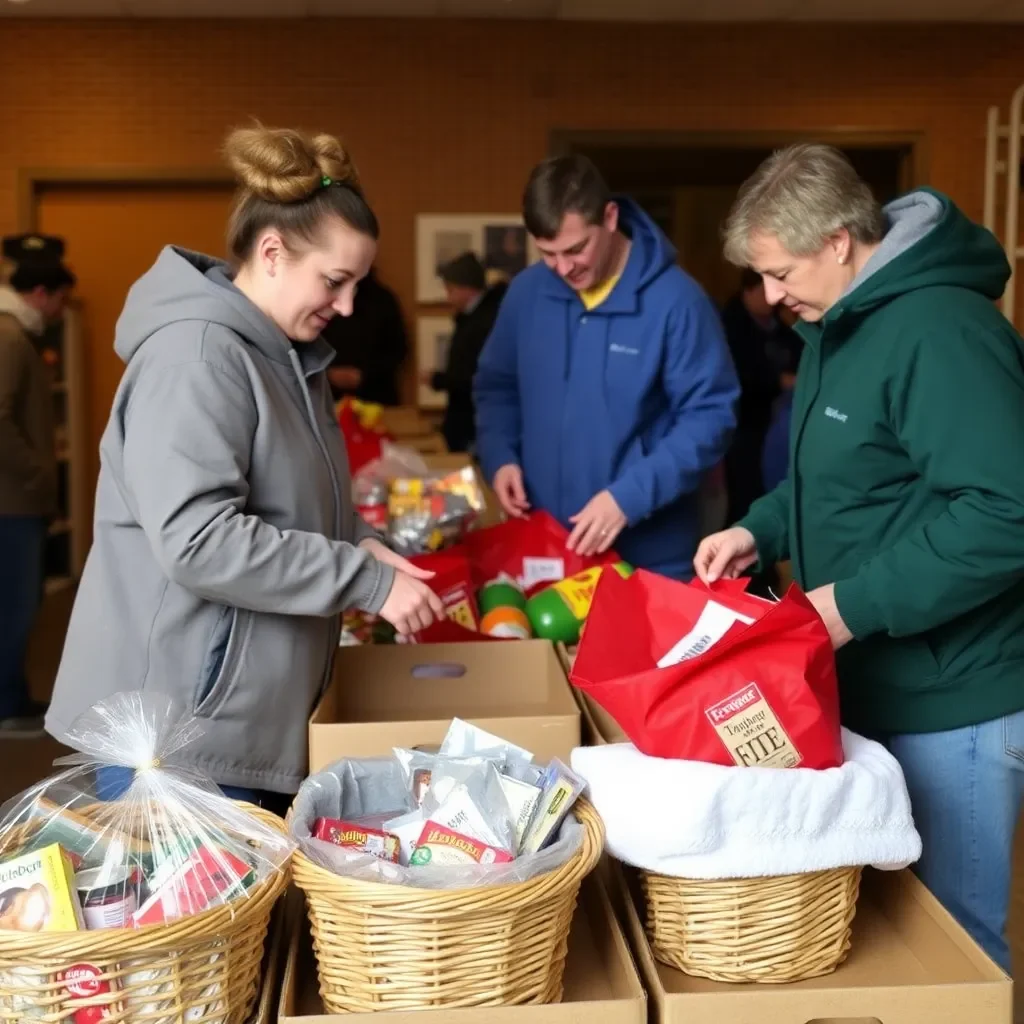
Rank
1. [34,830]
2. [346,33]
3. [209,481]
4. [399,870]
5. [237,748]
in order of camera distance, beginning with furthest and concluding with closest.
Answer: [346,33] < [237,748] < [209,481] < [34,830] < [399,870]

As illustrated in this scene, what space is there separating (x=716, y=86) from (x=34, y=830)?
6383mm

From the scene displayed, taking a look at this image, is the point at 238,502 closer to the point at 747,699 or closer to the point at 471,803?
the point at 471,803

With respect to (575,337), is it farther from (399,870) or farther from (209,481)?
(399,870)

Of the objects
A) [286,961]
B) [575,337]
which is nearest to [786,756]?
[286,961]

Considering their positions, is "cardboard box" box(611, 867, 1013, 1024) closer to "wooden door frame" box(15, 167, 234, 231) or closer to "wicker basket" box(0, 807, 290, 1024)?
"wicker basket" box(0, 807, 290, 1024)

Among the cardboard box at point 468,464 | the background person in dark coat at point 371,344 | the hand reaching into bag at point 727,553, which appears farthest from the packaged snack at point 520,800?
the background person in dark coat at point 371,344

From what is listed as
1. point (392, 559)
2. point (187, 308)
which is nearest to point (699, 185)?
point (392, 559)

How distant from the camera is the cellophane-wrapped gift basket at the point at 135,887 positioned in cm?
104

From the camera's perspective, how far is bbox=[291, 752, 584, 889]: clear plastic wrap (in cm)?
114

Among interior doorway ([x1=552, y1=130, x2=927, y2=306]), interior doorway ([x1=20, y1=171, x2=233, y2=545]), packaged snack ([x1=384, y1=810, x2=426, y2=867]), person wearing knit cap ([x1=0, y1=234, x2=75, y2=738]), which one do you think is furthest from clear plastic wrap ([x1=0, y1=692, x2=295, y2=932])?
interior doorway ([x1=552, y1=130, x2=927, y2=306])

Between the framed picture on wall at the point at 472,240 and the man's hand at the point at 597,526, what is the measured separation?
454 centimetres

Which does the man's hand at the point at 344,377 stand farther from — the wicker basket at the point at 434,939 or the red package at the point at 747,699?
the wicker basket at the point at 434,939

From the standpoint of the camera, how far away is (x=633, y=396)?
260 cm

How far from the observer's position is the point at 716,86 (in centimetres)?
682
